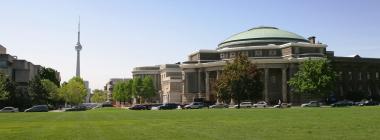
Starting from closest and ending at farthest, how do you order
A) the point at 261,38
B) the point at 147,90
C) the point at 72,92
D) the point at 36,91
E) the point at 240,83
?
the point at 240,83 → the point at 36,91 → the point at 261,38 → the point at 72,92 → the point at 147,90

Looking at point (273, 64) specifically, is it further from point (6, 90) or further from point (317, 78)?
point (6, 90)

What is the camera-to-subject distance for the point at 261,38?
146 meters

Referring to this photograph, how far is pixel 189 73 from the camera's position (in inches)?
5935

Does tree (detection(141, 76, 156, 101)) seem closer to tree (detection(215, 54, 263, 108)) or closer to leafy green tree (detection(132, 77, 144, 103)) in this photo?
leafy green tree (detection(132, 77, 144, 103))

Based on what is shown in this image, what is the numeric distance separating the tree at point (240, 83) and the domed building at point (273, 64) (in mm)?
25892

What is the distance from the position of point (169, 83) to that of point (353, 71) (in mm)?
65094

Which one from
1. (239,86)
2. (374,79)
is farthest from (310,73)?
(374,79)

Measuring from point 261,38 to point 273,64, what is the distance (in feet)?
46.4

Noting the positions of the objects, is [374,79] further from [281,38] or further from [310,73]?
[310,73]

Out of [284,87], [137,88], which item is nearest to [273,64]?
[284,87]

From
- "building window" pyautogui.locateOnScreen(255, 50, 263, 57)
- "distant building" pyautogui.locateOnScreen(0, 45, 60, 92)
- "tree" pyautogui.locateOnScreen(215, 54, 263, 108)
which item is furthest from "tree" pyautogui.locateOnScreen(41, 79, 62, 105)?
"building window" pyautogui.locateOnScreen(255, 50, 263, 57)

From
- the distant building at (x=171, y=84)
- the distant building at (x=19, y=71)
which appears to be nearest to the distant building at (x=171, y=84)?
the distant building at (x=171, y=84)

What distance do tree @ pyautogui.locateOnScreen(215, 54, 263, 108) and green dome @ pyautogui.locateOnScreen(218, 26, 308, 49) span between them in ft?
152

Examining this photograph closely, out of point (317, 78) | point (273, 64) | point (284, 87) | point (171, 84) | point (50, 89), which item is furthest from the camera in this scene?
point (171, 84)
